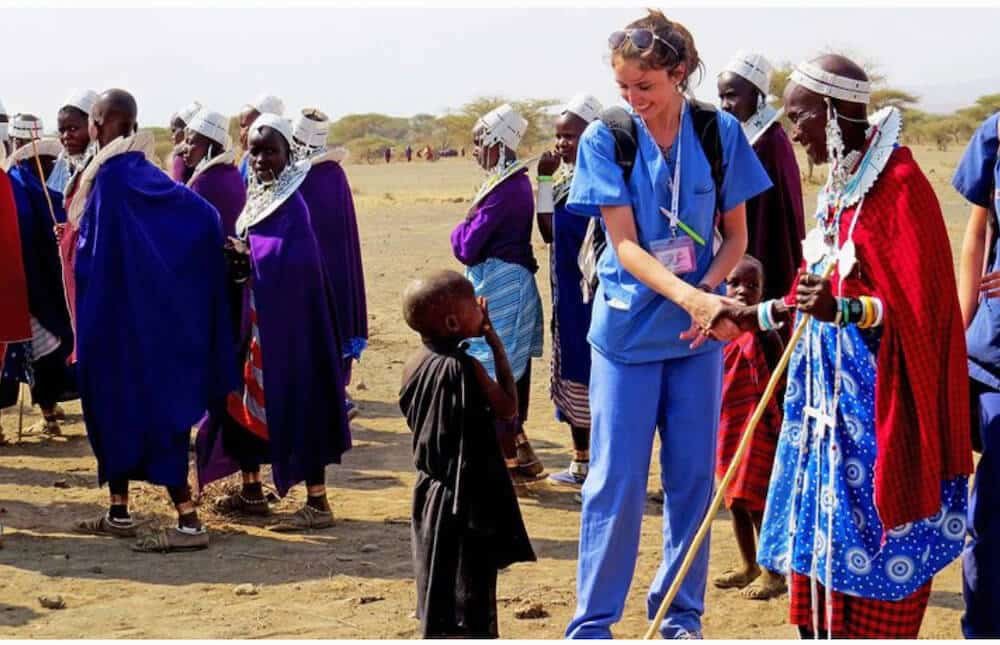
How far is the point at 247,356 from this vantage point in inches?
314

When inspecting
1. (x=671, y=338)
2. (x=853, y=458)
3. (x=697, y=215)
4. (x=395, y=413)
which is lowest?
(x=395, y=413)

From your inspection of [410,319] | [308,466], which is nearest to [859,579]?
[410,319]

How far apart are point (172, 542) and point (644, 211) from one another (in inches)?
135

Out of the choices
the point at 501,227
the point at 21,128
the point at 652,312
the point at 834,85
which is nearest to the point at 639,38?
the point at 834,85

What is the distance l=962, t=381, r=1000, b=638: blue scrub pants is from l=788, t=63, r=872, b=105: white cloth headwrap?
45.1 inches

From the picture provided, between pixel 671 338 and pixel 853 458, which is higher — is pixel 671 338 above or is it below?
above

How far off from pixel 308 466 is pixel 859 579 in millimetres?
3650

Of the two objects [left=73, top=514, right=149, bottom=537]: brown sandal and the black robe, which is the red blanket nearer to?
[left=73, top=514, right=149, bottom=537]: brown sandal

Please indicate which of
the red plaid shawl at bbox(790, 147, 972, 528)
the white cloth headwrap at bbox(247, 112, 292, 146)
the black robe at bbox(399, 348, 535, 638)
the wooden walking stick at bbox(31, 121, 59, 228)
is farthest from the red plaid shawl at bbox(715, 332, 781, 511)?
the wooden walking stick at bbox(31, 121, 59, 228)

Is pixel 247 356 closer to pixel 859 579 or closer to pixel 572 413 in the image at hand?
pixel 572 413

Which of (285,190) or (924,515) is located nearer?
(924,515)

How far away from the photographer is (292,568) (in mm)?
7289

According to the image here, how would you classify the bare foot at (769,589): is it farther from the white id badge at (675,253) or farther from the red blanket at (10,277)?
the red blanket at (10,277)

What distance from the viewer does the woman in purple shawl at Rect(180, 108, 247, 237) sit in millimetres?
9641
